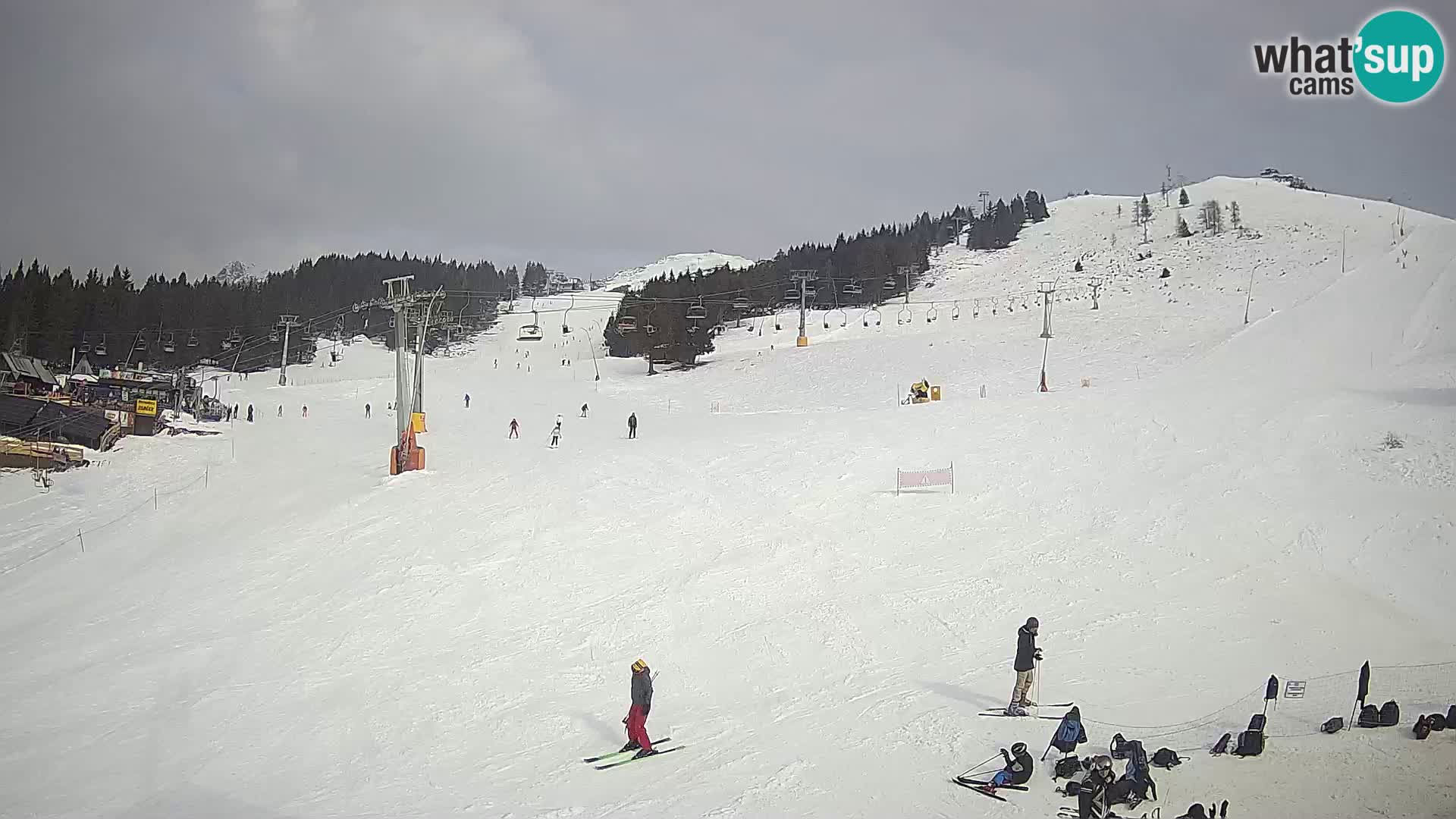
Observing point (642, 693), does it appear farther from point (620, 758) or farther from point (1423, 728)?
point (1423, 728)

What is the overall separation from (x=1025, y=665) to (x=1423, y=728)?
3.98 meters

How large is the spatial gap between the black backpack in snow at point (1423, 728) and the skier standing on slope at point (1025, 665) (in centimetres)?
375

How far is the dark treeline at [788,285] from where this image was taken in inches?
3007

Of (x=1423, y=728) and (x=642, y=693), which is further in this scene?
(x=642, y=693)

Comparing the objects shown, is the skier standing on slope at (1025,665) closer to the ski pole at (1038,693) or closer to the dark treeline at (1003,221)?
the ski pole at (1038,693)

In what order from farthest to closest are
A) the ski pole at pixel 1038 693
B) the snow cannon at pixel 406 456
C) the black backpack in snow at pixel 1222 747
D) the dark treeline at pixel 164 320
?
the dark treeline at pixel 164 320 → the snow cannon at pixel 406 456 → the ski pole at pixel 1038 693 → the black backpack in snow at pixel 1222 747

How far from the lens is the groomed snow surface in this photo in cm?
1045

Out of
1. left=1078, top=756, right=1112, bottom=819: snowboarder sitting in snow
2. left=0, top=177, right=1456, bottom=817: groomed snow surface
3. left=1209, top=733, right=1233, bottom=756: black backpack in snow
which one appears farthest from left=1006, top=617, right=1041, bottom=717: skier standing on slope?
left=1078, top=756, right=1112, bottom=819: snowboarder sitting in snow

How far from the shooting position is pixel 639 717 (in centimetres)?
1127

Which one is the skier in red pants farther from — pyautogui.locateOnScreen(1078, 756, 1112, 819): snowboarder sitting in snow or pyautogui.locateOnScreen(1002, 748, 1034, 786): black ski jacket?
pyautogui.locateOnScreen(1078, 756, 1112, 819): snowboarder sitting in snow

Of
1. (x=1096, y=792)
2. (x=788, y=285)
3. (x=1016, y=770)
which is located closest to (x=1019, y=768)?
(x=1016, y=770)

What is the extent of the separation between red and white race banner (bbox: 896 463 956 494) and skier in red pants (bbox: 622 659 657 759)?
14013 millimetres

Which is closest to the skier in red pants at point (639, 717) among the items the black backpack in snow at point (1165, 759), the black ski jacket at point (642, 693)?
the black ski jacket at point (642, 693)

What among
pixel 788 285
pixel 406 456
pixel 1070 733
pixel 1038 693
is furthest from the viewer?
pixel 788 285
